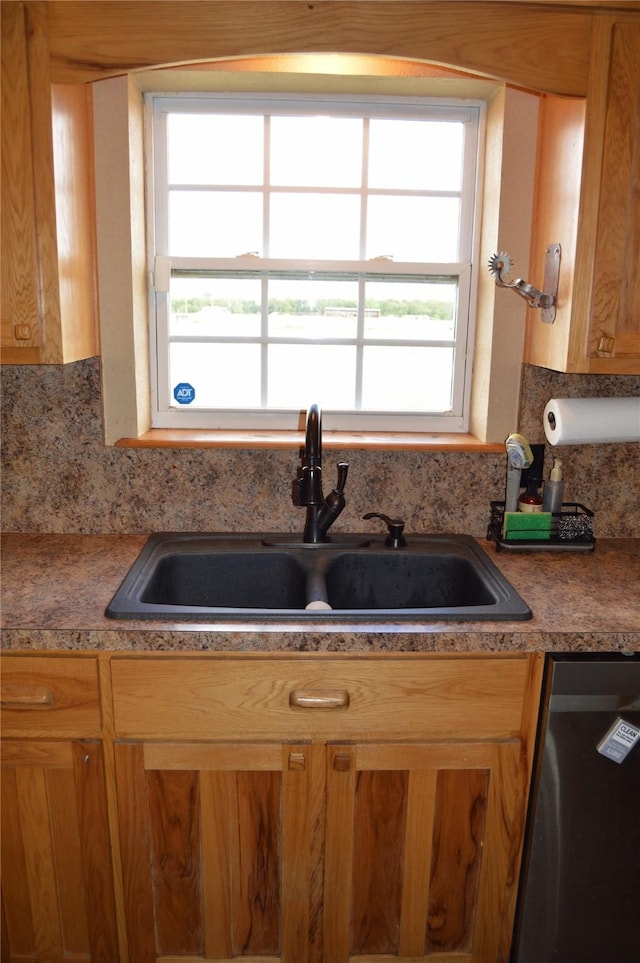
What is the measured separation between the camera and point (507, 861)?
1.48m

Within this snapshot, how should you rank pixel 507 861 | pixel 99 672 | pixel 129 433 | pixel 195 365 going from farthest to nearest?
pixel 195 365
pixel 129 433
pixel 507 861
pixel 99 672

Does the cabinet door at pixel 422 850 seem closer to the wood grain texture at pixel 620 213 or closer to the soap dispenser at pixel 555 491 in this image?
the soap dispenser at pixel 555 491

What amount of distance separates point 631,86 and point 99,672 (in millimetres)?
1611

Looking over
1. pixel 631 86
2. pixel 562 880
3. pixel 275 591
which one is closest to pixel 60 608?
pixel 275 591

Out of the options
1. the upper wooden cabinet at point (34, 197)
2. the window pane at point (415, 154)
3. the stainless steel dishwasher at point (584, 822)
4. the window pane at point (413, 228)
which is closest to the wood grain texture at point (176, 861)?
the stainless steel dishwasher at point (584, 822)

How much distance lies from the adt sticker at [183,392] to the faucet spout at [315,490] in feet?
1.43

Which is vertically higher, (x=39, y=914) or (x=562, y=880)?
(x=562, y=880)

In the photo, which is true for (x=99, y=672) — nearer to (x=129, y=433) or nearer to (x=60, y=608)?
(x=60, y=608)

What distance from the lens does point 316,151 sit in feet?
6.32

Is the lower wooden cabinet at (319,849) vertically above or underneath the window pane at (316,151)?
underneath

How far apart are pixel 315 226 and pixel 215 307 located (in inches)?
14.0

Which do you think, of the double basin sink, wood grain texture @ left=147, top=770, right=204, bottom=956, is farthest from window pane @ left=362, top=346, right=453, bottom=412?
wood grain texture @ left=147, top=770, right=204, bottom=956

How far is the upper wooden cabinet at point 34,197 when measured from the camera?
1441 mm

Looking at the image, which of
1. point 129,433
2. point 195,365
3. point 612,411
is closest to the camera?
point 612,411
